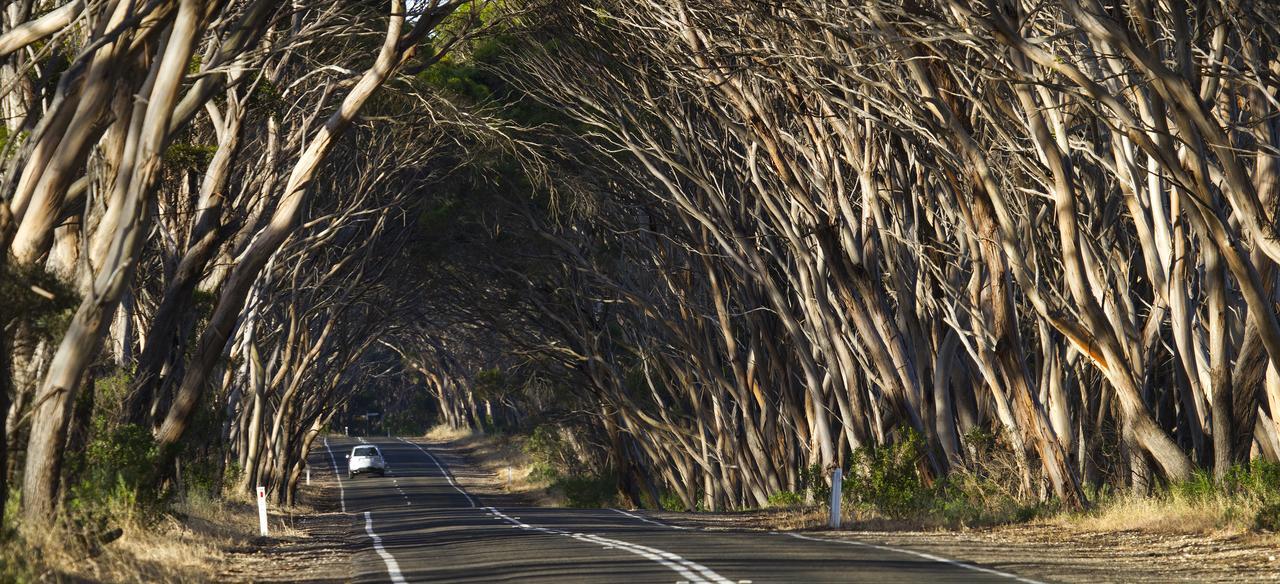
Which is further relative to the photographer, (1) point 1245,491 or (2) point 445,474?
(2) point 445,474

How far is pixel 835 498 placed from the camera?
20.7 meters

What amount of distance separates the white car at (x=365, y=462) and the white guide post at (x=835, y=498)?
49.4m

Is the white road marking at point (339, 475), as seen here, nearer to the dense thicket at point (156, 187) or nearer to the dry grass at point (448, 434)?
the dry grass at point (448, 434)

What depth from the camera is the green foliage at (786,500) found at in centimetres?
2768

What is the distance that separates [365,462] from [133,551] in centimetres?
5390

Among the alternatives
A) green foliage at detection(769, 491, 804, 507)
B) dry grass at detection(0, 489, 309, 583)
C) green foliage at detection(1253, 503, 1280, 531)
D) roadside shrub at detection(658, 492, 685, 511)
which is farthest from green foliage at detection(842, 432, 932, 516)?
roadside shrub at detection(658, 492, 685, 511)

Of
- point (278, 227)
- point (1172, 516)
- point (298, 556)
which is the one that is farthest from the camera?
point (298, 556)

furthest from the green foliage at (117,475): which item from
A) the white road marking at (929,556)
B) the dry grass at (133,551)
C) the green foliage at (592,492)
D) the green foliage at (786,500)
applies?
the green foliage at (592,492)

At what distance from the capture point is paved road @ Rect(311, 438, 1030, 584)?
1282cm

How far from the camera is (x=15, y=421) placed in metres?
13.4

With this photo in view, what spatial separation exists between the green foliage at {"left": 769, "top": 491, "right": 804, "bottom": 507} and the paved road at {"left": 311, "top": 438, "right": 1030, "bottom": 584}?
2905mm

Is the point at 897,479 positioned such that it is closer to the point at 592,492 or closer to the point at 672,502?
the point at 672,502

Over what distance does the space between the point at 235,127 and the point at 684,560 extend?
8.00 meters

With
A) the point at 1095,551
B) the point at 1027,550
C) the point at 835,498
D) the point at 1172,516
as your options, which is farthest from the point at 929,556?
the point at 835,498
